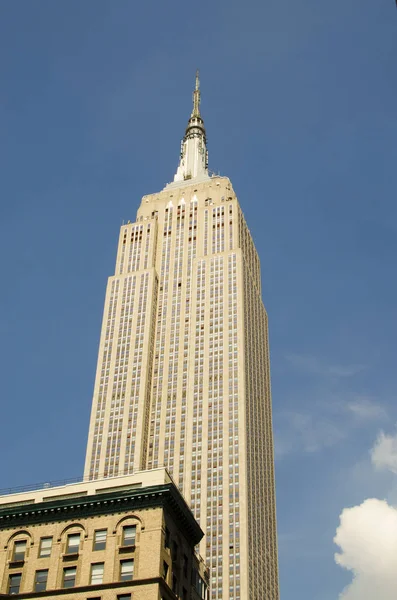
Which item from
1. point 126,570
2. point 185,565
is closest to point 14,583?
point 126,570

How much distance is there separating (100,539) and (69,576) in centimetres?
446

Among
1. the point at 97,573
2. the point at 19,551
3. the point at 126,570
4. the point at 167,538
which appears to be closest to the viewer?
the point at 126,570

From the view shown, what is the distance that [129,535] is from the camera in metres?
81.4

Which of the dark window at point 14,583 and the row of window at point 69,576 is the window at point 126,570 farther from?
the dark window at point 14,583

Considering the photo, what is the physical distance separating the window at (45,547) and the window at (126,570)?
799 centimetres

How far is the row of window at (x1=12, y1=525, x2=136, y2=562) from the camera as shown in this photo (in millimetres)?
81250

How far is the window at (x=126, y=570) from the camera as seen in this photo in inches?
3105

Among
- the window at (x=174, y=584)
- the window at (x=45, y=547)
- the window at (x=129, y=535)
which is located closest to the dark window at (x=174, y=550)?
the window at (x=174, y=584)

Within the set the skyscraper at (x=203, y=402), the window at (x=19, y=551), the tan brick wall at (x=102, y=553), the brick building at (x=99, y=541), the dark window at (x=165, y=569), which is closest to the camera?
the tan brick wall at (x=102, y=553)

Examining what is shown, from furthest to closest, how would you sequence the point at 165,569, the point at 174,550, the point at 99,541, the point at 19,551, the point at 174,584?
the point at 19,551
the point at 174,550
the point at 174,584
the point at 99,541
the point at 165,569

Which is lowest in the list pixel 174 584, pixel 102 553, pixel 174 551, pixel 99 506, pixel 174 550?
pixel 174 584

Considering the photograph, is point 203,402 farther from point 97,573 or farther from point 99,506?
point 97,573

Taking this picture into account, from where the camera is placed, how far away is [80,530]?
83.1 meters

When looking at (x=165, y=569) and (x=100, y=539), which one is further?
(x=100, y=539)
